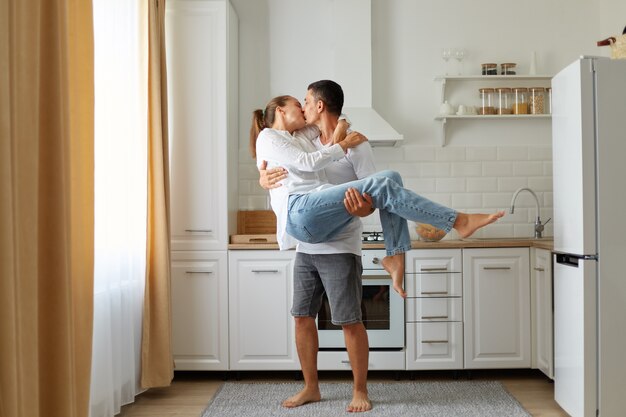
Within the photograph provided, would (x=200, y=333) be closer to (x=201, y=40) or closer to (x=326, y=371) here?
(x=326, y=371)

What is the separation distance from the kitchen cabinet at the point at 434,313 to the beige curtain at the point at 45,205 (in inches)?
80.9

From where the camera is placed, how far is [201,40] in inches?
157

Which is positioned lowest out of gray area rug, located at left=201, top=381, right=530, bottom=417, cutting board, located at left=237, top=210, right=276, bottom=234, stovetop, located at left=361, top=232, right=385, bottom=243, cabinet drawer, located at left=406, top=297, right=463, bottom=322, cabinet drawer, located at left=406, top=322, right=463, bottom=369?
gray area rug, located at left=201, top=381, right=530, bottom=417

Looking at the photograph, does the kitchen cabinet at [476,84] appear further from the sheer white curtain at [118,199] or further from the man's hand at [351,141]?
the sheer white curtain at [118,199]

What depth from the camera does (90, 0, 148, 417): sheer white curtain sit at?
2922mm

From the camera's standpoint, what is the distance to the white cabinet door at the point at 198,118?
156 inches

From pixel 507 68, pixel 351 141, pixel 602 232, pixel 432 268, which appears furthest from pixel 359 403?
pixel 507 68

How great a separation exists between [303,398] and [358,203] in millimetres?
1297

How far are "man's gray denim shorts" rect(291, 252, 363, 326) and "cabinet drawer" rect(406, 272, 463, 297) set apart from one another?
679mm

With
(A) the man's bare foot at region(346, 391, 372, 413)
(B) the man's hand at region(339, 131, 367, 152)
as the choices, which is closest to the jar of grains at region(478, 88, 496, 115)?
(B) the man's hand at region(339, 131, 367, 152)

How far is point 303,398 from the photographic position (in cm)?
342

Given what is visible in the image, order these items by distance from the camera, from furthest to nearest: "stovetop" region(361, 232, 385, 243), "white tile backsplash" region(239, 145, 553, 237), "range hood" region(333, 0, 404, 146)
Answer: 1. "white tile backsplash" region(239, 145, 553, 237)
2. "range hood" region(333, 0, 404, 146)
3. "stovetop" region(361, 232, 385, 243)

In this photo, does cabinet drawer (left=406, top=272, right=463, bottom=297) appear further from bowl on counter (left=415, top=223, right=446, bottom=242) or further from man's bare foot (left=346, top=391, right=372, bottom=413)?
man's bare foot (left=346, top=391, right=372, bottom=413)

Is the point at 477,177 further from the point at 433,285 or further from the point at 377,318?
the point at 377,318
